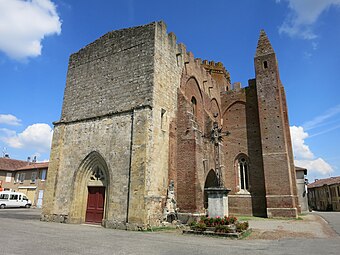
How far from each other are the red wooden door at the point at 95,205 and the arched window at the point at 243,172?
11994 mm

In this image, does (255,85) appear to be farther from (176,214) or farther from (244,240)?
(244,240)

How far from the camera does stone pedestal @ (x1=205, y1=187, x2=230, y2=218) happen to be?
10.6 m

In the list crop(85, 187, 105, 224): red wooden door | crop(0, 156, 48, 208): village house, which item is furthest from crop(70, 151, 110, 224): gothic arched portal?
crop(0, 156, 48, 208): village house

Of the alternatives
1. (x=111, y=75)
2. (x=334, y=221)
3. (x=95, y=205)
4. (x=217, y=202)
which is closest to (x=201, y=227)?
(x=217, y=202)

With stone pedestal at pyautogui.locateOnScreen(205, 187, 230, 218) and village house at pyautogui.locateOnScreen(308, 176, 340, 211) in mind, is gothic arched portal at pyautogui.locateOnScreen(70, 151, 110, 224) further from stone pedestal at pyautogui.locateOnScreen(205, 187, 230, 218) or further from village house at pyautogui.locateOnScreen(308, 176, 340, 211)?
village house at pyautogui.locateOnScreen(308, 176, 340, 211)

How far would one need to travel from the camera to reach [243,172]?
20984mm

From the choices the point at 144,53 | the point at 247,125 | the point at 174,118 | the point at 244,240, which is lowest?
the point at 244,240

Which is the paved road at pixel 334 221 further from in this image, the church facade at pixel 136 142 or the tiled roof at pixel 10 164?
the tiled roof at pixel 10 164

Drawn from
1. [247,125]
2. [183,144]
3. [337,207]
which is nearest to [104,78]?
[183,144]

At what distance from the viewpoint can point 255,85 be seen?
22.3 meters

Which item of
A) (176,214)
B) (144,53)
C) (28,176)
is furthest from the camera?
(28,176)

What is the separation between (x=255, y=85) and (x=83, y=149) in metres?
15.5

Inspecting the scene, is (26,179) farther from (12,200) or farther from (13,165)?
(12,200)

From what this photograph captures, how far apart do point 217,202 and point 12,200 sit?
85.2 feet
